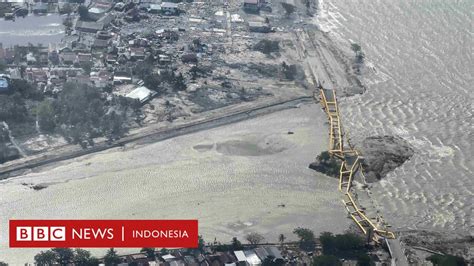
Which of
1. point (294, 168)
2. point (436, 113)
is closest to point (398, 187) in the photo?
point (294, 168)

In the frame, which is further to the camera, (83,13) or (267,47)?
(83,13)

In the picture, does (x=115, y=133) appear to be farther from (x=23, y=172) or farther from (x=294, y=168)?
(x=294, y=168)

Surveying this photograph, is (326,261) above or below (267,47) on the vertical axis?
below

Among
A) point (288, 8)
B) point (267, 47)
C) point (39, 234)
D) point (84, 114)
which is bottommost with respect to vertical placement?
point (39, 234)

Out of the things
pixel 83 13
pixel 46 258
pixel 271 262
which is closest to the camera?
pixel 46 258

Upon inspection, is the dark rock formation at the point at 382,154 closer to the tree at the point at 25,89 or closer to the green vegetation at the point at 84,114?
the green vegetation at the point at 84,114

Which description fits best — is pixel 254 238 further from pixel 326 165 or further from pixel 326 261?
pixel 326 165

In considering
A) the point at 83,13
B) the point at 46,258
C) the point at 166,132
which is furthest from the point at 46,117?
the point at 83,13
